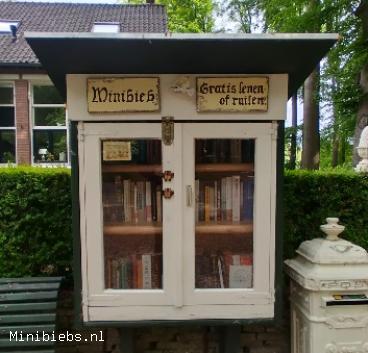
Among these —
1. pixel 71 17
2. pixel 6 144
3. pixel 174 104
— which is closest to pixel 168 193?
pixel 174 104

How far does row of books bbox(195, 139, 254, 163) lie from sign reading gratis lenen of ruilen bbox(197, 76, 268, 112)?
8.1 inches

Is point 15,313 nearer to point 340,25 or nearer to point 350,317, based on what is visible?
point 350,317

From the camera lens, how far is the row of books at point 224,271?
239cm

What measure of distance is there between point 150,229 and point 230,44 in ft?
3.96

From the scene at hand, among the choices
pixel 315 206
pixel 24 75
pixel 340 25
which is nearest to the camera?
pixel 315 206

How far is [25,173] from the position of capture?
296cm

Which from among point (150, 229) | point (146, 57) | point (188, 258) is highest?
point (146, 57)

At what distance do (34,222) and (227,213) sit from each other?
4.94ft

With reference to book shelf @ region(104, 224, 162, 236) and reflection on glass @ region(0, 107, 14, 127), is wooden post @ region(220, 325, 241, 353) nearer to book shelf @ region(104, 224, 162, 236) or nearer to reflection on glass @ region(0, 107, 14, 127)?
book shelf @ region(104, 224, 162, 236)

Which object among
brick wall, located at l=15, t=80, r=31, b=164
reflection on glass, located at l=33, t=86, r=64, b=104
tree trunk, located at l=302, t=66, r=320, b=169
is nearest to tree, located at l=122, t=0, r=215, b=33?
tree trunk, located at l=302, t=66, r=320, b=169

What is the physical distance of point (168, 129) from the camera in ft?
7.32

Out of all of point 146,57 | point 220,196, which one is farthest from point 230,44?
point 220,196

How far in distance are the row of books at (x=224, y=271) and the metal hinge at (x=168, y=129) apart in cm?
76

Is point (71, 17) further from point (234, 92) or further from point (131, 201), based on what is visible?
point (234, 92)
